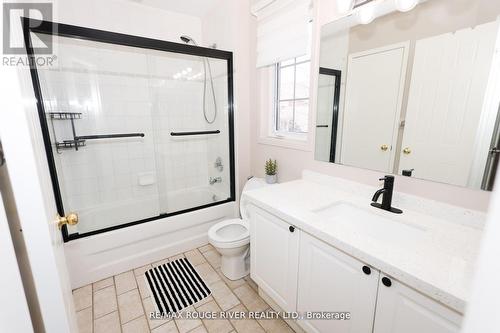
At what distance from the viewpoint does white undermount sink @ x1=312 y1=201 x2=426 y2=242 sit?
3.82ft

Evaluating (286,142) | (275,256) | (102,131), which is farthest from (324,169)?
(102,131)

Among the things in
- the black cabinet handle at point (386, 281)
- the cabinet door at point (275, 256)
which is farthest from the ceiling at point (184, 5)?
the black cabinet handle at point (386, 281)

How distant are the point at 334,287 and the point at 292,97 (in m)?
1.67

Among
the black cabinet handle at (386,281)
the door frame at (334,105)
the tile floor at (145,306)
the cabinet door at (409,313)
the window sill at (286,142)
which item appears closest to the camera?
the cabinet door at (409,313)

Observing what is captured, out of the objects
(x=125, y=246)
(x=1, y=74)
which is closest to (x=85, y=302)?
(x=125, y=246)

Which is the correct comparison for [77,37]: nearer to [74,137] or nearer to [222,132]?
[74,137]

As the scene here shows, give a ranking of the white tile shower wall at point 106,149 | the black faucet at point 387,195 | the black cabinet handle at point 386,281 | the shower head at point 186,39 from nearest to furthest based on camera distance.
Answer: the black cabinet handle at point 386,281 → the black faucet at point 387,195 → the white tile shower wall at point 106,149 → the shower head at point 186,39

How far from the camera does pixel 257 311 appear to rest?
1.64 m

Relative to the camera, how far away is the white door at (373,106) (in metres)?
1.31

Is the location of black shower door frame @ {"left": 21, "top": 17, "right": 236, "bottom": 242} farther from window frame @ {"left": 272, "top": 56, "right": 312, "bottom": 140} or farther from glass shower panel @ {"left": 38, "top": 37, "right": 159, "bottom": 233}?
window frame @ {"left": 272, "top": 56, "right": 312, "bottom": 140}

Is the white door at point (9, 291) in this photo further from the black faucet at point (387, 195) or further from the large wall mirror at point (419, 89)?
the large wall mirror at point (419, 89)

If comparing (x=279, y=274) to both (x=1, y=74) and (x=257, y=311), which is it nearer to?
(x=257, y=311)

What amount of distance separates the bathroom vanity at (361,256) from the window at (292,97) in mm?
675

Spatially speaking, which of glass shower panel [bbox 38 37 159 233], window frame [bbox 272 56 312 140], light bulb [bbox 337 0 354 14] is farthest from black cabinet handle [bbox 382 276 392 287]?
glass shower panel [bbox 38 37 159 233]
